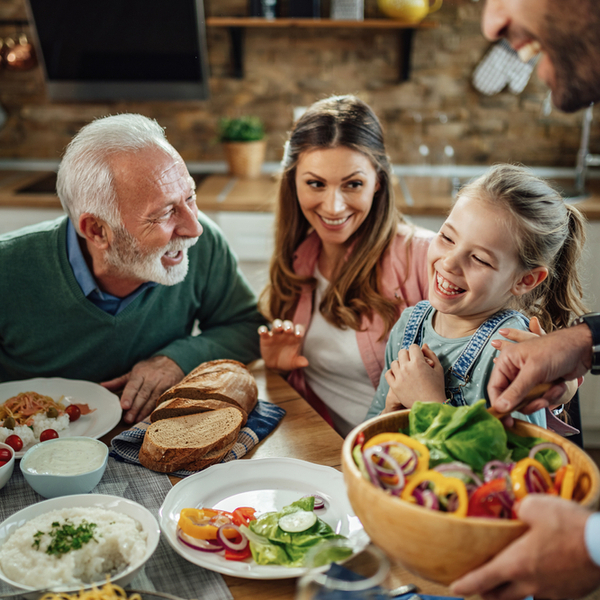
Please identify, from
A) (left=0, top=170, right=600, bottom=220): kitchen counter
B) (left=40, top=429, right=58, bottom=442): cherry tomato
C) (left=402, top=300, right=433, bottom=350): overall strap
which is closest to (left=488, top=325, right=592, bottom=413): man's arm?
(left=402, top=300, right=433, bottom=350): overall strap

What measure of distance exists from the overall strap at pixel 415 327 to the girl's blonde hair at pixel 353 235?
323mm

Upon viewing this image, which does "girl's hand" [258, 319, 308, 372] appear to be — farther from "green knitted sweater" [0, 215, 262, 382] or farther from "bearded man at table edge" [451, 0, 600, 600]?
"bearded man at table edge" [451, 0, 600, 600]

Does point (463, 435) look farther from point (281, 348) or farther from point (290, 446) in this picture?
point (281, 348)

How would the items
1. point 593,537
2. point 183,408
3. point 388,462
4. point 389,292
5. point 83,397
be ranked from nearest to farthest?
1. point 593,537
2. point 388,462
3. point 183,408
4. point 83,397
5. point 389,292

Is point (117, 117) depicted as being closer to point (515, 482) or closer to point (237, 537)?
point (237, 537)

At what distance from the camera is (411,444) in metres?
0.80

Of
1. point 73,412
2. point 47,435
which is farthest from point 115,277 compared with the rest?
point 47,435

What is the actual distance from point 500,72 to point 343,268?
2.27 m

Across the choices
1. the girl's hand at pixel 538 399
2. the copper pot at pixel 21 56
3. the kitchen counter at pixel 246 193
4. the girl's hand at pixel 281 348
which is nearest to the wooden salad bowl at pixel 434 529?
the girl's hand at pixel 538 399

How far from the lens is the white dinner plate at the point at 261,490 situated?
105 centimetres

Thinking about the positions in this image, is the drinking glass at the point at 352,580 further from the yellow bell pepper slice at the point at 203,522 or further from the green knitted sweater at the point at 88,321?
the green knitted sweater at the point at 88,321

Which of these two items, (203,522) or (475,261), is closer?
(203,522)

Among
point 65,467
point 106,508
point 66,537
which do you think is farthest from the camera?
point 65,467

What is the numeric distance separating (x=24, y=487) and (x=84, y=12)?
3108 mm
